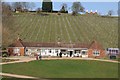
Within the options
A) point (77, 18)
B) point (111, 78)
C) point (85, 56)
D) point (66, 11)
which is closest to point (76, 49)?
point (85, 56)

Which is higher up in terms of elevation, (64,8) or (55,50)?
(64,8)

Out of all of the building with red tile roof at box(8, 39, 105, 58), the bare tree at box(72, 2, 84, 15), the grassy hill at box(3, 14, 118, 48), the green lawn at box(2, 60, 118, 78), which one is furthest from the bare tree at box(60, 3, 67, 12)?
the green lawn at box(2, 60, 118, 78)

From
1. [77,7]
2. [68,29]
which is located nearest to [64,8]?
[77,7]

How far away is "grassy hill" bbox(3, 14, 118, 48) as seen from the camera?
2814 inches

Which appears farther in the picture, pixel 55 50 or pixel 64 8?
pixel 64 8

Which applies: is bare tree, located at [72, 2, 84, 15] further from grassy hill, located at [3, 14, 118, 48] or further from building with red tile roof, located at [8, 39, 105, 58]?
A: building with red tile roof, located at [8, 39, 105, 58]

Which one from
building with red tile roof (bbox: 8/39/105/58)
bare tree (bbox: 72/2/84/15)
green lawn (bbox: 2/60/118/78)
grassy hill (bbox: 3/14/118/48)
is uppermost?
bare tree (bbox: 72/2/84/15)

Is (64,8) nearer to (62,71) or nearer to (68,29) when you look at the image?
(68,29)

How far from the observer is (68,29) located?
272 ft

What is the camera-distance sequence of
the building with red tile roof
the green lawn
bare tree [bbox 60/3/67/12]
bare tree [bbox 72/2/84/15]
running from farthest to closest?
1. bare tree [bbox 60/3/67/12]
2. bare tree [bbox 72/2/84/15]
3. the building with red tile roof
4. the green lawn

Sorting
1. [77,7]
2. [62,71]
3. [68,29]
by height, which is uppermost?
[77,7]

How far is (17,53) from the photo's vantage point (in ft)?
180

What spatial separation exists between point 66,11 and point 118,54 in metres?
69.2

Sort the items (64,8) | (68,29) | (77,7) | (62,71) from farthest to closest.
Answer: (64,8) → (77,7) → (68,29) → (62,71)
